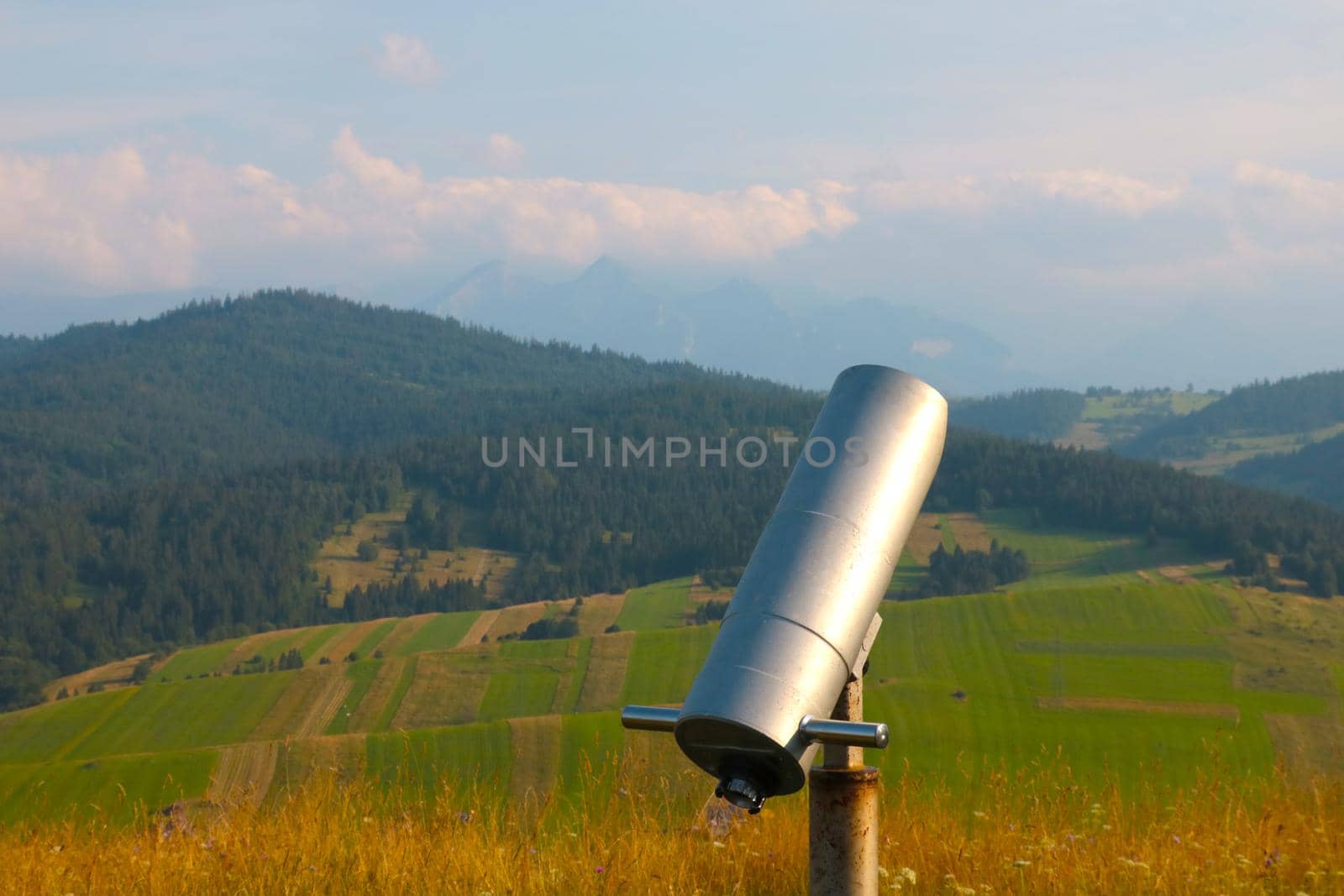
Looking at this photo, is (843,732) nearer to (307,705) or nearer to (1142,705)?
(1142,705)

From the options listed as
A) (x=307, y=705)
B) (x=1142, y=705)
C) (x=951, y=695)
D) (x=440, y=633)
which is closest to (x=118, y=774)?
(x=307, y=705)

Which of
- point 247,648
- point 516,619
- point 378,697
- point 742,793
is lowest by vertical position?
point 378,697

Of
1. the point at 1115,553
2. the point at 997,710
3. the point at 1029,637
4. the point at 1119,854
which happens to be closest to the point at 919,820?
the point at 1119,854

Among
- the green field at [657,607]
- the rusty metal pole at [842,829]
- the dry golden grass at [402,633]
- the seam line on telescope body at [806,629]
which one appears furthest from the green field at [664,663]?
the seam line on telescope body at [806,629]

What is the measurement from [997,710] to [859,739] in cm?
5768

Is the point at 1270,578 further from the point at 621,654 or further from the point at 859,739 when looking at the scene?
the point at 859,739

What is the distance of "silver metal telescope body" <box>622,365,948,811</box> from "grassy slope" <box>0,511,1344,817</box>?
32657 mm

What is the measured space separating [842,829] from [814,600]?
2.71 feet

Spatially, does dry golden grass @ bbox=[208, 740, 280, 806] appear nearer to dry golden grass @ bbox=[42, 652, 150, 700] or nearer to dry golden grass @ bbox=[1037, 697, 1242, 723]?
dry golden grass @ bbox=[1037, 697, 1242, 723]

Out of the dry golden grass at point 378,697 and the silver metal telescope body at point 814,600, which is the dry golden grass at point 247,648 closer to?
the dry golden grass at point 378,697

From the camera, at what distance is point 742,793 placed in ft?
13.0

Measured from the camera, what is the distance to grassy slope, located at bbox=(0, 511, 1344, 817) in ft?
163

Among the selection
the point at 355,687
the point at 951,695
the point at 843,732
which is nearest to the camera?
the point at 843,732

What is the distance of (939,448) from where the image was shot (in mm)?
4414
